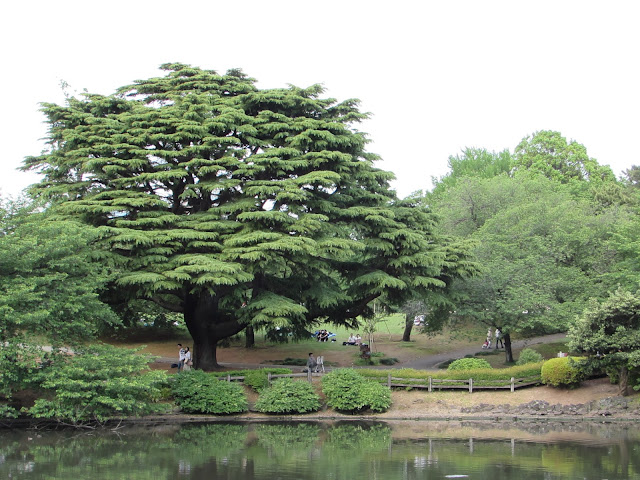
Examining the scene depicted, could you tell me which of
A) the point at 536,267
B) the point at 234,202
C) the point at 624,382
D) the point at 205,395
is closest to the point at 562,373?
the point at 624,382

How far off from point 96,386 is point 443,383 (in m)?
15.3

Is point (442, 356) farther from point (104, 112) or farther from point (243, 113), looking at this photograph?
point (104, 112)

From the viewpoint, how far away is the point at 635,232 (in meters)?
36.4

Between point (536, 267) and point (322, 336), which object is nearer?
point (536, 267)

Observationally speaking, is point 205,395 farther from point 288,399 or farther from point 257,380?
point 288,399

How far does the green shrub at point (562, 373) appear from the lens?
28523mm

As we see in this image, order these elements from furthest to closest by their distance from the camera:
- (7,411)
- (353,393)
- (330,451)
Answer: (353,393) → (7,411) → (330,451)

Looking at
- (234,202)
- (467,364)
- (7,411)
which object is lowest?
(7,411)

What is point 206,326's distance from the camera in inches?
1357

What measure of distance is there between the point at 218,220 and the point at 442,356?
62.6 feet

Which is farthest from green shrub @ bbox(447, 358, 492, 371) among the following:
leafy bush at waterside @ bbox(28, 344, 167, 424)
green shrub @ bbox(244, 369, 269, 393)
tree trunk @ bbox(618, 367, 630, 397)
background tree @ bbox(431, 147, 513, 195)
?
background tree @ bbox(431, 147, 513, 195)

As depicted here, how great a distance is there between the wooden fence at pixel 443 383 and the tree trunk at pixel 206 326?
365 cm

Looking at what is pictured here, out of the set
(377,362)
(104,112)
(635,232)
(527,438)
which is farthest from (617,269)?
(104,112)

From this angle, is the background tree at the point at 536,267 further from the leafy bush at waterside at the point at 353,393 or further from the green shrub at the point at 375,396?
the leafy bush at waterside at the point at 353,393
